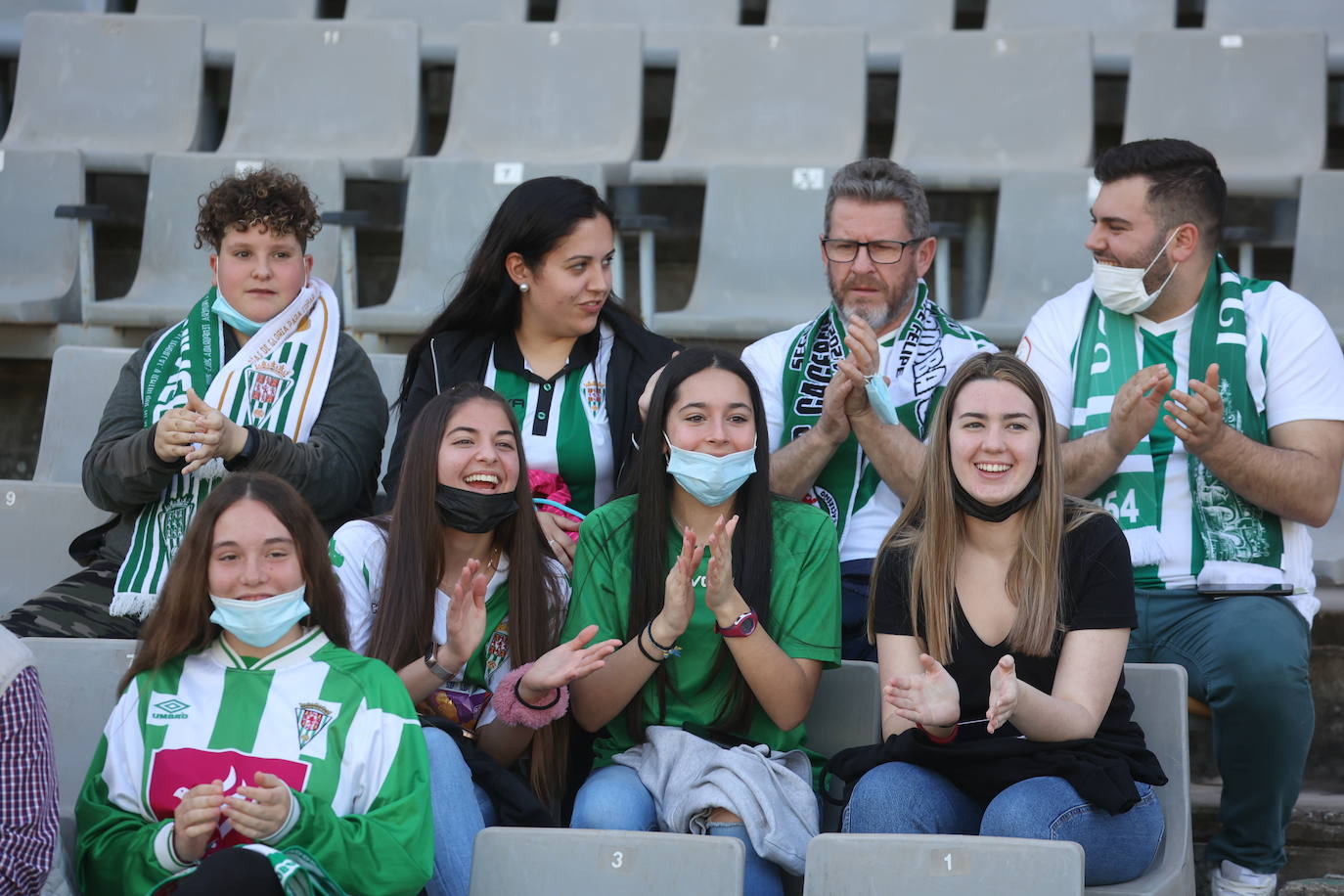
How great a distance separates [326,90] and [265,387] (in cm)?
213

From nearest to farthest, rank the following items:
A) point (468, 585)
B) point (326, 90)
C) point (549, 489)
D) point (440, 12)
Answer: point (468, 585) → point (549, 489) → point (326, 90) → point (440, 12)

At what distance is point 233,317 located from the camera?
308cm

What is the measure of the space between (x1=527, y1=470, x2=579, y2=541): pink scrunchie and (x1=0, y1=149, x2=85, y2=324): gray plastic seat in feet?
7.34

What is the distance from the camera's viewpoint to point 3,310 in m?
4.15

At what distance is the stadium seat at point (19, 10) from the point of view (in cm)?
523

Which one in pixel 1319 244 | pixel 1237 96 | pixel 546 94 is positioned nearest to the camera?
pixel 1319 244

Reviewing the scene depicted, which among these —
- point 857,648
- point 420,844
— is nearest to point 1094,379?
point 857,648

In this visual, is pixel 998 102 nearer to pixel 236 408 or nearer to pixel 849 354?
pixel 849 354

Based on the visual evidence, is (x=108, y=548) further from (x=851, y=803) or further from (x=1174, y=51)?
(x=1174, y=51)

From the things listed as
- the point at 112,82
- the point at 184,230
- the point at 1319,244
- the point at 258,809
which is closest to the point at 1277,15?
the point at 1319,244

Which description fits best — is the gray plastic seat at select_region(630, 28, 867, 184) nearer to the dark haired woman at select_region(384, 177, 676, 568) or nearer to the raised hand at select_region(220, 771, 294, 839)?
the dark haired woman at select_region(384, 177, 676, 568)

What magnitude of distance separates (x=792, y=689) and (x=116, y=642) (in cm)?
111

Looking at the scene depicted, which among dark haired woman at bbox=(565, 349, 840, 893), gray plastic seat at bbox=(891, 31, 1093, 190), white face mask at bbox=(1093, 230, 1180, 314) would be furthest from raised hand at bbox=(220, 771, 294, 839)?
gray plastic seat at bbox=(891, 31, 1093, 190)

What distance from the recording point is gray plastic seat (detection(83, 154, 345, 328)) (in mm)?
4352
